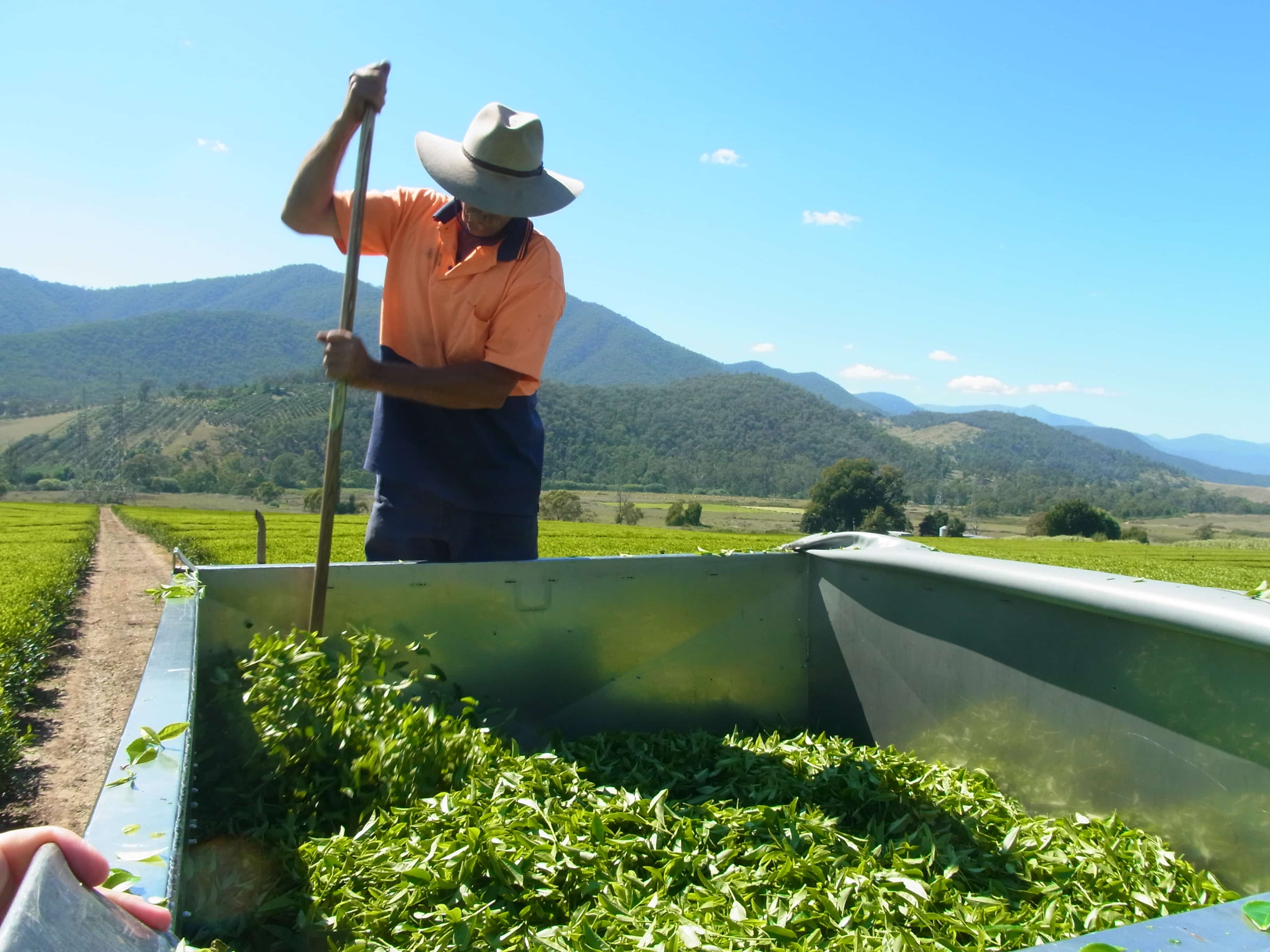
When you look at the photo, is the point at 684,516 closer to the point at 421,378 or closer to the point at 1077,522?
the point at 1077,522

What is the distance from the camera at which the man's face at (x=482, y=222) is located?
257cm

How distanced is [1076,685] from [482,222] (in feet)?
6.46

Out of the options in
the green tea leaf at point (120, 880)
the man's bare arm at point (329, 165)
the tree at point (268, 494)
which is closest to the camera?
the green tea leaf at point (120, 880)

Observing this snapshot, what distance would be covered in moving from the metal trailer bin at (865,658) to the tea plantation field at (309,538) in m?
6.90

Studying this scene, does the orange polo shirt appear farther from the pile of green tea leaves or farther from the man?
the pile of green tea leaves

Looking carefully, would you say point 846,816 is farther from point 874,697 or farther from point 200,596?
point 200,596

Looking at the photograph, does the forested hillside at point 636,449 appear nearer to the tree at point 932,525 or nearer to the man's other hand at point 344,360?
the tree at point 932,525

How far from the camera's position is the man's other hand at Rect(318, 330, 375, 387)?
2273 mm

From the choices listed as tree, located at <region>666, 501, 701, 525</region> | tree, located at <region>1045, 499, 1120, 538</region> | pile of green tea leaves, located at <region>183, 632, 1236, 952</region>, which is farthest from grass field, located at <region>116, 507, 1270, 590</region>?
tree, located at <region>1045, 499, 1120, 538</region>

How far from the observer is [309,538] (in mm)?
22344

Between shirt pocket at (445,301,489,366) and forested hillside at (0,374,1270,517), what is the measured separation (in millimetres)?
39980

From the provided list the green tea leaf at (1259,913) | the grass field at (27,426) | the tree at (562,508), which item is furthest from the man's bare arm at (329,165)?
the grass field at (27,426)

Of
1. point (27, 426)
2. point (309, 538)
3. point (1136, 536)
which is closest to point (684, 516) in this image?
point (309, 538)

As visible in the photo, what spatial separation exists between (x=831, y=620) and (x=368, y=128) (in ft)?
6.57
